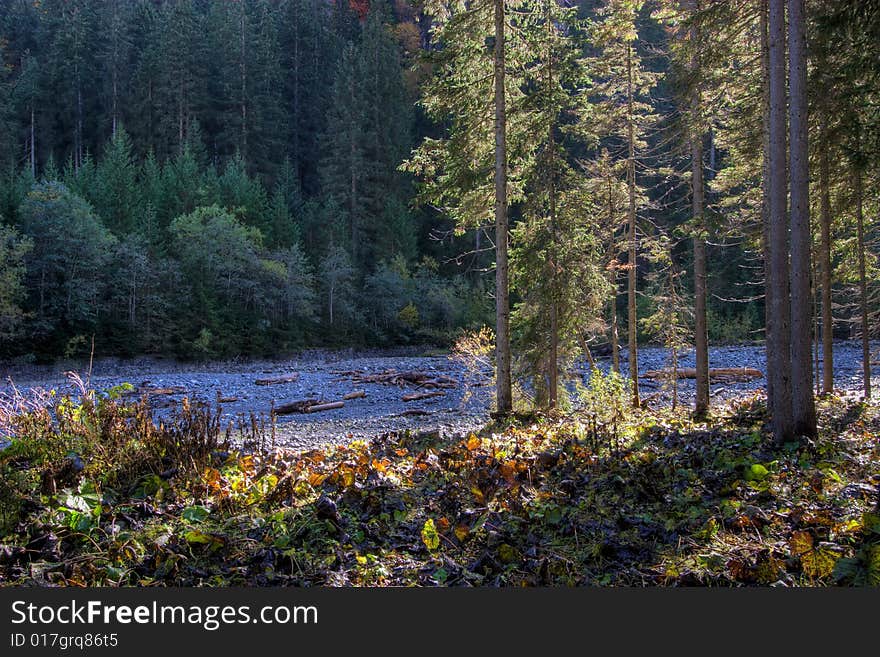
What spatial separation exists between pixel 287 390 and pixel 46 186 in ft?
56.7

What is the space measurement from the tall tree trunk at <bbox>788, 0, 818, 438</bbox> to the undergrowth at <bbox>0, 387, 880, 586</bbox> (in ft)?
1.66

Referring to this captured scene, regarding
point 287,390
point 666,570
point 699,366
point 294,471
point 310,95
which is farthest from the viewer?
point 310,95

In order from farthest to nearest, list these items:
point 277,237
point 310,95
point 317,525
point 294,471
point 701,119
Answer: point 310,95 → point 277,237 → point 701,119 → point 294,471 → point 317,525

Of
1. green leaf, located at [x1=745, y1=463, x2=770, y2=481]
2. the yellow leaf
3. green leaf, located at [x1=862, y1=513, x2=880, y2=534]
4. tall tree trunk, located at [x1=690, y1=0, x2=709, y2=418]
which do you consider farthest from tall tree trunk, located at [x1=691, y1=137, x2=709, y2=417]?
the yellow leaf

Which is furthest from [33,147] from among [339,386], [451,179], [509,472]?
[509,472]

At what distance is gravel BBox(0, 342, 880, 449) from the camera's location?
1562 cm

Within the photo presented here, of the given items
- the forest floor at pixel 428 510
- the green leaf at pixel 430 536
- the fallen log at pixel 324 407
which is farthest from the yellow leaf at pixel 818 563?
the fallen log at pixel 324 407

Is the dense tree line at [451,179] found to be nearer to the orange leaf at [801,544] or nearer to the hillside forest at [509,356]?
the hillside forest at [509,356]

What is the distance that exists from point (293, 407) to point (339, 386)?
18.5 feet

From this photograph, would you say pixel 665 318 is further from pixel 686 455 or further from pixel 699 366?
pixel 686 455

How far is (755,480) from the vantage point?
15.6ft

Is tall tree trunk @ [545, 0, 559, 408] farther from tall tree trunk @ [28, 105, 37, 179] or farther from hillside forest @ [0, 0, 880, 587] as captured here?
tall tree trunk @ [28, 105, 37, 179]

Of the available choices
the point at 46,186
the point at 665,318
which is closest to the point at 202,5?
the point at 46,186

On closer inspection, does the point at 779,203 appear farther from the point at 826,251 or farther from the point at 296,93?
the point at 296,93
